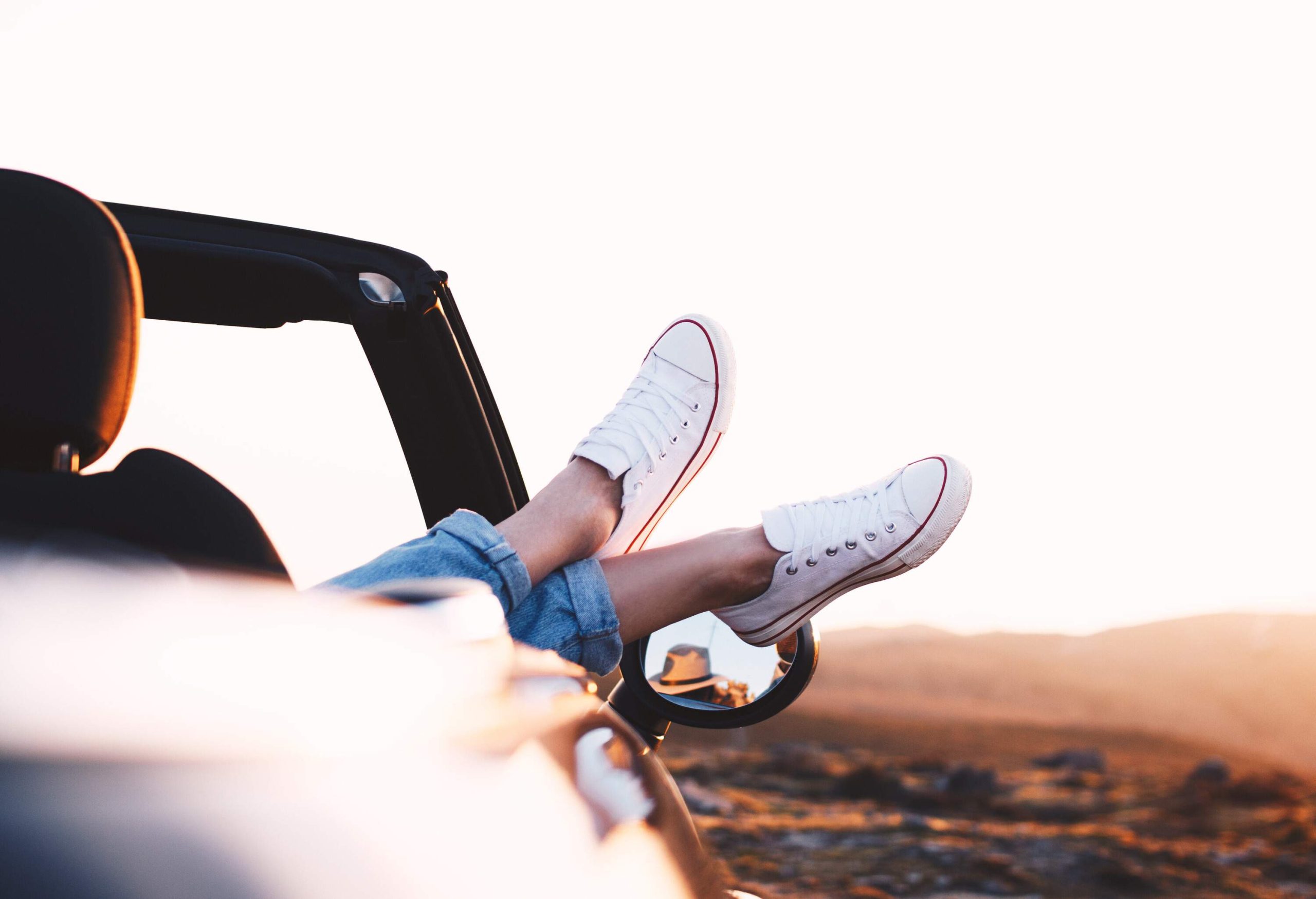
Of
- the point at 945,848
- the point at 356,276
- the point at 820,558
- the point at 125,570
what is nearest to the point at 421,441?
the point at 356,276

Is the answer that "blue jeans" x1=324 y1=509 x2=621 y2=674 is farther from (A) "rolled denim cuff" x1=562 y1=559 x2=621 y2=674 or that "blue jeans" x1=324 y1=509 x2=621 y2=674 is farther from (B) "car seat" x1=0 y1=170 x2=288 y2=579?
(B) "car seat" x1=0 y1=170 x2=288 y2=579

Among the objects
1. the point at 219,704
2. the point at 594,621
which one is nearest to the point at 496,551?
the point at 594,621

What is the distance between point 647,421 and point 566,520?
29 cm

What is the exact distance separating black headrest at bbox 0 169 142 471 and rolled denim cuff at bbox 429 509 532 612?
393 mm

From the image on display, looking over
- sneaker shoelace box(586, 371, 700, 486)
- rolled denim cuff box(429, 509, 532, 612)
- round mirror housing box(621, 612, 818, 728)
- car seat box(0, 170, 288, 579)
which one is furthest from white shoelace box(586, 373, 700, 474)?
car seat box(0, 170, 288, 579)

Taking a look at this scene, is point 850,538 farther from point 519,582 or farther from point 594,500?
point 519,582

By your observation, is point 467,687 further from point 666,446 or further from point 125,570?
point 666,446

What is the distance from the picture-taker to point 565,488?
1.47 metres

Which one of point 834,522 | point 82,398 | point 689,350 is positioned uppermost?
point 689,350

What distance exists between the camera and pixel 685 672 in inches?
55.9

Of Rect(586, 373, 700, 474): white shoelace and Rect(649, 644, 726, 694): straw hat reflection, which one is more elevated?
Rect(586, 373, 700, 474): white shoelace

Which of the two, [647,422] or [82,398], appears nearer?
[82,398]

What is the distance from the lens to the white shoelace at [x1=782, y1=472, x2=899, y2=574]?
1550 mm

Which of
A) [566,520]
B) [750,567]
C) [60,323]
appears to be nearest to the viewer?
[60,323]
